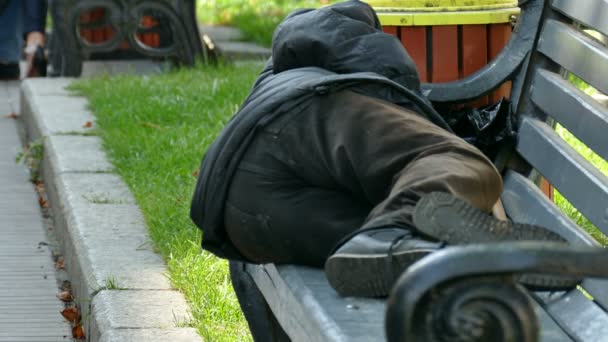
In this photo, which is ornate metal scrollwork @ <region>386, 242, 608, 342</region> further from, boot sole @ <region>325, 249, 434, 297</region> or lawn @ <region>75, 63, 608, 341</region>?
lawn @ <region>75, 63, 608, 341</region>

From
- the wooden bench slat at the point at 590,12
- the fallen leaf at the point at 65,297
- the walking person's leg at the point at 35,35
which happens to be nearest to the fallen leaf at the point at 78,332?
the fallen leaf at the point at 65,297

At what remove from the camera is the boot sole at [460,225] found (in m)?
2.25

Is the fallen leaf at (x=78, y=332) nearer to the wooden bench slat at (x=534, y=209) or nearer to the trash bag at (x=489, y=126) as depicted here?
the trash bag at (x=489, y=126)

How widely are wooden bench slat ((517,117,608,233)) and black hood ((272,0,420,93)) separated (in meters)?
0.44

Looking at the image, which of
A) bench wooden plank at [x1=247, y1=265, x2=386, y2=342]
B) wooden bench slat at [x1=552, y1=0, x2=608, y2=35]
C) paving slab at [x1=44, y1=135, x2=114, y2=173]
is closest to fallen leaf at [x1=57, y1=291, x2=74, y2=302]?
paving slab at [x1=44, y1=135, x2=114, y2=173]

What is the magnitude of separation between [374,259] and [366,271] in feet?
0.18

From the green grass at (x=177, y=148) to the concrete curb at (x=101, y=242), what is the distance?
57 mm

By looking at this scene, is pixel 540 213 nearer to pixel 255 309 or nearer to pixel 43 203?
pixel 255 309

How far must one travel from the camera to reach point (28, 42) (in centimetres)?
907

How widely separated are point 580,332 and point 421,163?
1.54ft

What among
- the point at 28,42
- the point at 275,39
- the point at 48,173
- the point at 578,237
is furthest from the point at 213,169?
the point at 28,42

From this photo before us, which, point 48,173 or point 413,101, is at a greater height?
point 413,101

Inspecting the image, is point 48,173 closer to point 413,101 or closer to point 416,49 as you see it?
point 416,49

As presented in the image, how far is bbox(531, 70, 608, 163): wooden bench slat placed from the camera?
2898 mm
